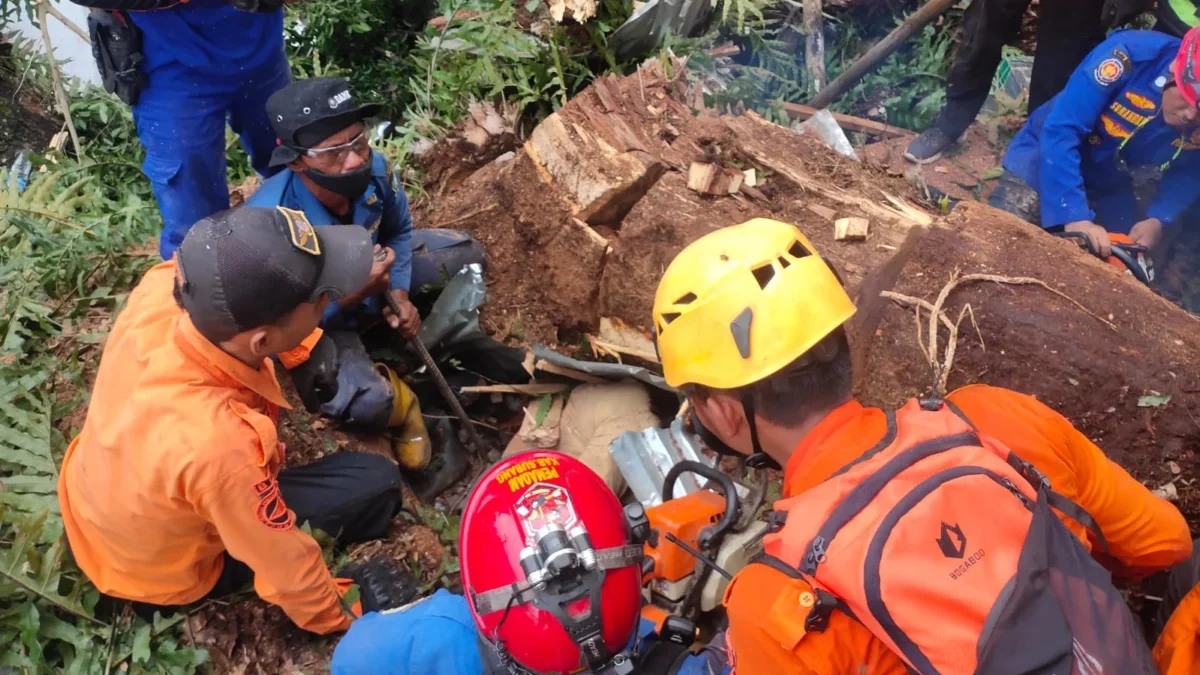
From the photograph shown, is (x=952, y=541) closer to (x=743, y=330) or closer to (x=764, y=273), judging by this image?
(x=743, y=330)

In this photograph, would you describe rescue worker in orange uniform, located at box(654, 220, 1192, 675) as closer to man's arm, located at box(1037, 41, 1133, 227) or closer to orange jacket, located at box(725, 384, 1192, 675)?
orange jacket, located at box(725, 384, 1192, 675)

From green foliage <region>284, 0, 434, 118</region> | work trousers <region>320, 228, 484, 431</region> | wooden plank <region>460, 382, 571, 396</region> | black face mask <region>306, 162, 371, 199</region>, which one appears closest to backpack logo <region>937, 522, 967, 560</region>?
wooden plank <region>460, 382, 571, 396</region>

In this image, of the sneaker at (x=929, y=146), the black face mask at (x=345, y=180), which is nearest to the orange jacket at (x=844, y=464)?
the black face mask at (x=345, y=180)

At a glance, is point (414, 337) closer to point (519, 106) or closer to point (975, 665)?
point (519, 106)

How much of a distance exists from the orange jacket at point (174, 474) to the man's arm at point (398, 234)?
1.27 meters

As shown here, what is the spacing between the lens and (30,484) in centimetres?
288

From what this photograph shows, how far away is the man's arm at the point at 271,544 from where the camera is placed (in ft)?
6.97

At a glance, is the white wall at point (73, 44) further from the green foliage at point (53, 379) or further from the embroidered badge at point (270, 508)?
the embroidered badge at point (270, 508)

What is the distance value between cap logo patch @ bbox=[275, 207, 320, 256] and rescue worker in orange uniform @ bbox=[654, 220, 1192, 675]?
1.12 m

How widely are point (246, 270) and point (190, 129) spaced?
7.29 ft

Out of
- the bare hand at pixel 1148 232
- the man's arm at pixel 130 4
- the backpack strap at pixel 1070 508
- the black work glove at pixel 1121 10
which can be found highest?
the man's arm at pixel 130 4

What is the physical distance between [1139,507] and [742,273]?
111 centimetres

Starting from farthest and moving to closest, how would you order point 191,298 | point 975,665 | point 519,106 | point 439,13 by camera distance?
point 439,13, point 519,106, point 191,298, point 975,665

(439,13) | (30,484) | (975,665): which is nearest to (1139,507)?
(975,665)
